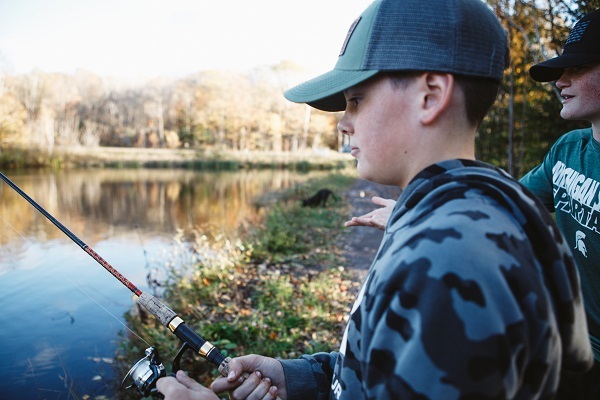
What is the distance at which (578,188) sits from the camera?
1895 millimetres

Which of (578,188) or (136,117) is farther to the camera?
(136,117)

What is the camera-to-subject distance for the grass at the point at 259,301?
4273 millimetres

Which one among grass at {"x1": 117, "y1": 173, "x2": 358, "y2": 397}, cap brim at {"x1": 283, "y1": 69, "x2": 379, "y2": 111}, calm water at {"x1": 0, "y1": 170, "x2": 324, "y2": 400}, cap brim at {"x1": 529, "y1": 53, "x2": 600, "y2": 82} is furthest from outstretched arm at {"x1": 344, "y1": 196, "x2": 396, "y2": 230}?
grass at {"x1": 117, "y1": 173, "x2": 358, "y2": 397}

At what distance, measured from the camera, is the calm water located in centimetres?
462

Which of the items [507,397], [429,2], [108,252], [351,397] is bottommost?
[108,252]

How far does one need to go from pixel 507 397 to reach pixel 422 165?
505 mm

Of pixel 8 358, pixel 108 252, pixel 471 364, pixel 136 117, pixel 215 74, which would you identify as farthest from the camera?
pixel 215 74

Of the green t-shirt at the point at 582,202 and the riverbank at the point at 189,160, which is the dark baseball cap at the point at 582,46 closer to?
the green t-shirt at the point at 582,202

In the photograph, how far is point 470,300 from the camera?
0.70 meters

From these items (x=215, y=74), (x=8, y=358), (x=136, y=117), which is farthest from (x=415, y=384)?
(x=215, y=74)

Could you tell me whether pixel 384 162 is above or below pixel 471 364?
above

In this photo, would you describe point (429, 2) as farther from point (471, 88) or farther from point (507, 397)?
point (507, 397)

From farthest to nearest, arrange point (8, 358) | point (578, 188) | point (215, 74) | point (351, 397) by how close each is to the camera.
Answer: point (215, 74) < point (8, 358) < point (578, 188) < point (351, 397)

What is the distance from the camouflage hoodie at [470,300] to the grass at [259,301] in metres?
3.41
